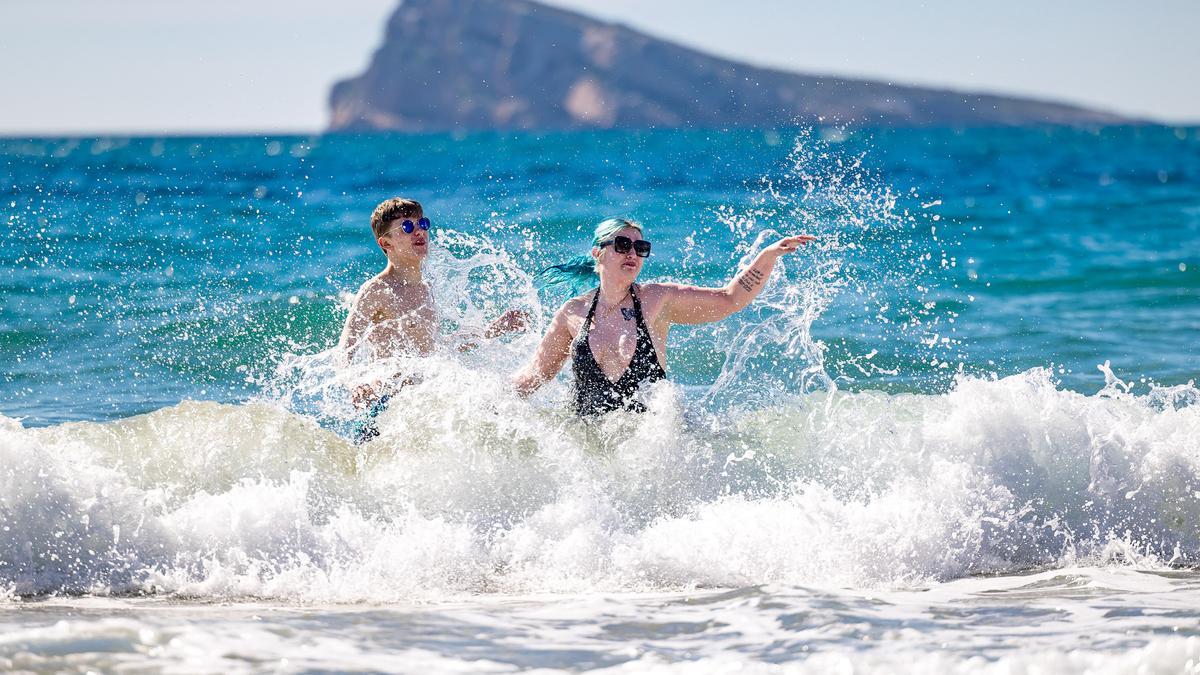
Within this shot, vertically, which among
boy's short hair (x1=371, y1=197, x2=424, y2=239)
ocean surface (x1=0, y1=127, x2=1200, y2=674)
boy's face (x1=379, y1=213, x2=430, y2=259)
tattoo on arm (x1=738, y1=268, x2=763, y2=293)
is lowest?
ocean surface (x1=0, y1=127, x2=1200, y2=674)

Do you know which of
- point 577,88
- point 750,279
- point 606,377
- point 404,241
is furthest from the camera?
point 577,88

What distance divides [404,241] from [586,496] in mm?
1813

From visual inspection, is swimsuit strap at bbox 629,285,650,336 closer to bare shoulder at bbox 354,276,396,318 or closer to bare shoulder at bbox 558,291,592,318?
bare shoulder at bbox 558,291,592,318

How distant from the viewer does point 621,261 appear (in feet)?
20.4

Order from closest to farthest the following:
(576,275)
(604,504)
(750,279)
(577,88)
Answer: (604,504)
(750,279)
(576,275)
(577,88)

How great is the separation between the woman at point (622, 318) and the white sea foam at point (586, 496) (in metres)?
0.18

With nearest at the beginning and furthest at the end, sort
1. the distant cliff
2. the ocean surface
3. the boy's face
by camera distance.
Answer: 1. the ocean surface
2. the boy's face
3. the distant cliff

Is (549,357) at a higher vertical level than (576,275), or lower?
lower

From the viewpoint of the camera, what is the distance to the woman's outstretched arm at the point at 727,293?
240 inches

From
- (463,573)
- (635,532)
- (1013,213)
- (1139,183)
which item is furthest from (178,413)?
(1139,183)

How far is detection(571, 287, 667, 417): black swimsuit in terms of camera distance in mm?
6293

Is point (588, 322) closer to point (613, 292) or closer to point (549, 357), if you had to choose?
point (613, 292)

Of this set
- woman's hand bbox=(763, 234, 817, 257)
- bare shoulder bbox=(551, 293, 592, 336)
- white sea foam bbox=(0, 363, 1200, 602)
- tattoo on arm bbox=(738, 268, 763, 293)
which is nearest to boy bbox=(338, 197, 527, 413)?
white sea foam bbox=(0, 363, 1200, 602)

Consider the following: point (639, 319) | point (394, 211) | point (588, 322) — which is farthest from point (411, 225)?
point (639, 319)
